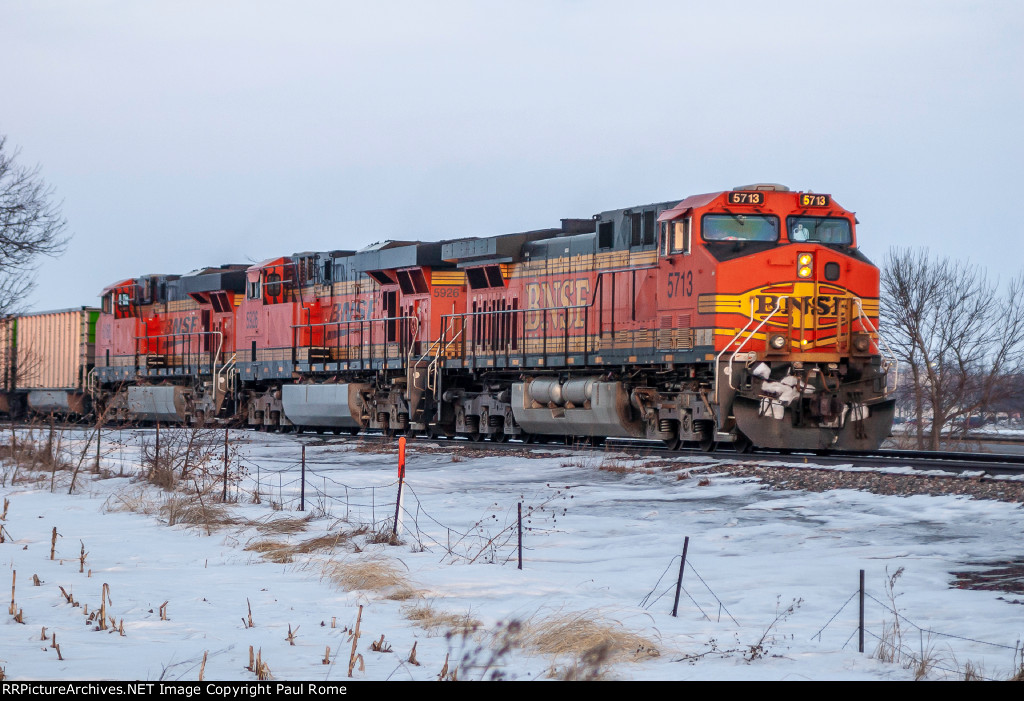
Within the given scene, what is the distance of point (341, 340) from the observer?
89.0 ft

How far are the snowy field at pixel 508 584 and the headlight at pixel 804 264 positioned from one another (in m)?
4.53

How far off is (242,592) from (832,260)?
12.2 meters

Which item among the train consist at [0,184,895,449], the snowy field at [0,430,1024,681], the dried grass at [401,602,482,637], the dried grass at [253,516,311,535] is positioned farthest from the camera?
the train consist at [0,184,895,449]

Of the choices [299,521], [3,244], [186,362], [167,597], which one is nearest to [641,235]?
[299,521]

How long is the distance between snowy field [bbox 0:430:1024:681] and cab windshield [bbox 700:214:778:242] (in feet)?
15.1

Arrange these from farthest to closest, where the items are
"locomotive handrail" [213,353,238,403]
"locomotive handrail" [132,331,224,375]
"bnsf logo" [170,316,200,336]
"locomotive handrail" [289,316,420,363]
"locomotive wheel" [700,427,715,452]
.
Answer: "bnsf logo" [170,316,200,336]
"locomotive handrail" [132,331,224,375]
"locomotive handrail" [213,353,238,403]
"locomotive handrail" [289,316,420,363]
"locomotive wheel" [700,427,715,452]

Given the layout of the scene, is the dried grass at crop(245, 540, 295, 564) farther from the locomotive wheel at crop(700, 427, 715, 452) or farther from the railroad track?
the locomotive wheel at crop(700, 427, 715, 452)

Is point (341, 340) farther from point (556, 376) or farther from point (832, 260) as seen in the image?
point (832, 260)

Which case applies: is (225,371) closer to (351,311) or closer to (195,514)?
(351,311)

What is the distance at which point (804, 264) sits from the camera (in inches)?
689

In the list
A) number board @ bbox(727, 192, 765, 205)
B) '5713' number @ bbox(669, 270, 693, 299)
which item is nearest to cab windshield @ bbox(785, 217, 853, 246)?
number board @ bbox(727, 192, 765, 205)

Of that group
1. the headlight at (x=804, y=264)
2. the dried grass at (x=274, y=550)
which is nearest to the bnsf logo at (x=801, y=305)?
the headlight at (x=804, y=264)

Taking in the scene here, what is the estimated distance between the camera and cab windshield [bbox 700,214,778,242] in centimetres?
1755

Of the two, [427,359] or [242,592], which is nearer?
[242,592]
